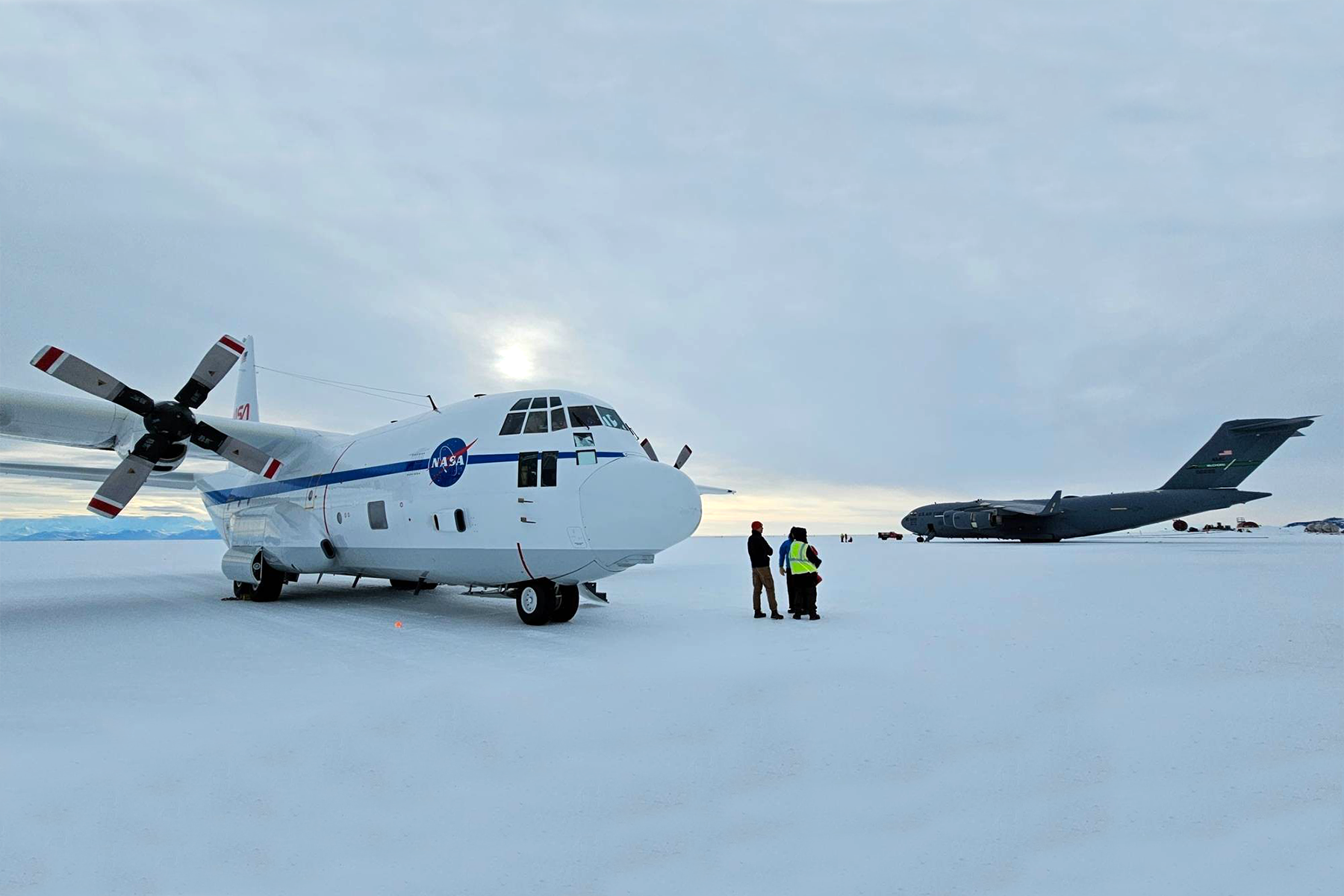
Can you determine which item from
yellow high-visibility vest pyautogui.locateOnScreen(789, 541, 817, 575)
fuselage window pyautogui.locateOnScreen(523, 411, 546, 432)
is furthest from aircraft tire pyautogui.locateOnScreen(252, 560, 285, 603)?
yellow high-visibility vest pyautogui.locateOnScreen(789, 541, 817, 575)

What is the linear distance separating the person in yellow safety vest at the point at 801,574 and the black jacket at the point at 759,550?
0.38 m

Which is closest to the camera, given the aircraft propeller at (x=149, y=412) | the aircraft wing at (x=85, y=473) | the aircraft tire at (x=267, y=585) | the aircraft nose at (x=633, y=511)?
the aircraft nose at (x=633, y=511)

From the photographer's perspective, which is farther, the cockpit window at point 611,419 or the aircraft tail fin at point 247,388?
the aircraft tail fin at point 247,388

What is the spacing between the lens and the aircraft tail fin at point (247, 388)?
72.0 ft

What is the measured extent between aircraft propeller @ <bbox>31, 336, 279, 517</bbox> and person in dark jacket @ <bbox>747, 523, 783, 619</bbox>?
32.1 ft

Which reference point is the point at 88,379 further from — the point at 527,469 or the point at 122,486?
the point at 527,469

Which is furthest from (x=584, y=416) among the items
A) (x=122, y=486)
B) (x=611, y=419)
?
(x=122, y=486)

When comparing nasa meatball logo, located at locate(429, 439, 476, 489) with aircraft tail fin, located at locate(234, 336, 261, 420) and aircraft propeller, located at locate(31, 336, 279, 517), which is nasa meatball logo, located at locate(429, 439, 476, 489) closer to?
aircraft propeller, located at locate(31, 336, 279, 517)

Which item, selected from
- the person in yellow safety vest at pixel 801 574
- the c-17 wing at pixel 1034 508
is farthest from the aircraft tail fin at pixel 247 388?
the c-17 wing at pixel 1034 508

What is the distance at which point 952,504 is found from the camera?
166 feet

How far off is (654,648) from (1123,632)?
6.91 meters

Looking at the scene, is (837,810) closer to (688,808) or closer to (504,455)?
(688,808)

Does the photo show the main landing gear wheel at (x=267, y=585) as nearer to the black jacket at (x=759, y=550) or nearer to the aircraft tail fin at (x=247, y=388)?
the aircraft tail fin at (x=247, y=388)

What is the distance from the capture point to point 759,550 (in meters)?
13.7
